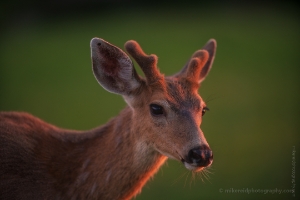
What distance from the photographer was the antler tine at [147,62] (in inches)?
205

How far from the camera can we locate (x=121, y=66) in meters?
5.23

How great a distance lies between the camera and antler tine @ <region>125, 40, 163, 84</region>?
5.21 metres

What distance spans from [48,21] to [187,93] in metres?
17.2

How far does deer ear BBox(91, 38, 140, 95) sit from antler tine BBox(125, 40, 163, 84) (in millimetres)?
108

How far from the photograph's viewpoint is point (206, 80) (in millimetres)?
16000

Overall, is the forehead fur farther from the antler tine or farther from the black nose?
the black nose

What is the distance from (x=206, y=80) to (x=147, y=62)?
10926 millimetres

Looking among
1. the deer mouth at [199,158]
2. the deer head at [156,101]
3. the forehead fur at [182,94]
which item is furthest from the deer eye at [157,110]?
the deer mouth at [199,158]

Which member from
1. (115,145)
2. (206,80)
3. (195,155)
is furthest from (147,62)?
(206,80)

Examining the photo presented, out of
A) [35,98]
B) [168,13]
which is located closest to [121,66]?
[35,98]

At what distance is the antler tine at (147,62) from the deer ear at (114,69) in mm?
108

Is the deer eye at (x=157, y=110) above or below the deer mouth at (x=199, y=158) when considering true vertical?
above

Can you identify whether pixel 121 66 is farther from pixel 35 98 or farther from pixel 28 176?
pixel 35 98

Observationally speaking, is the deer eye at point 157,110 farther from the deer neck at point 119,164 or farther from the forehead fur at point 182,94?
the deer neck at point 119,164
